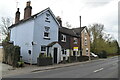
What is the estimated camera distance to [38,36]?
22.4 meters

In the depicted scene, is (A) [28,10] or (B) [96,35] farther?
(B) [96,35]

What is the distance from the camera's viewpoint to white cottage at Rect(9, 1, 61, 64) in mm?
21906

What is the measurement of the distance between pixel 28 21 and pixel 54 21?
4.59m

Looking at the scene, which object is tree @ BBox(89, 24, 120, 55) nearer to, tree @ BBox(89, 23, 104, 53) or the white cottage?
tree @ BBox(89, 23, 104, 53)

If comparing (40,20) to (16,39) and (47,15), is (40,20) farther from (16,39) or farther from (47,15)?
(16,39)

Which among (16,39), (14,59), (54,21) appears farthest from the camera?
(16,39)

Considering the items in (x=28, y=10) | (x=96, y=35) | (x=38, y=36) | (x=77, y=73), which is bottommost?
(x=77, y=73)

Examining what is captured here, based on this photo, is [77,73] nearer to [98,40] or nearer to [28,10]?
[28,10]

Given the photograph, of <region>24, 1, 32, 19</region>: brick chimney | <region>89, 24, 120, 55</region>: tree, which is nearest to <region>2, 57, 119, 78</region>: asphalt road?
<region>24, 1, 32, 19</region>: brick chimney

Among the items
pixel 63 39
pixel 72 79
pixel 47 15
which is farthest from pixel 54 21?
pixel 72 79

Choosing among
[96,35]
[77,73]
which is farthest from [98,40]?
[77,73]

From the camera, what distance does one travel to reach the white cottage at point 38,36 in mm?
21906

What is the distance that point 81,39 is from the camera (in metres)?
35.2

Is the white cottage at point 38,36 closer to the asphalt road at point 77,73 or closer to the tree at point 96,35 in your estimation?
the asphalt road at point 77,73
